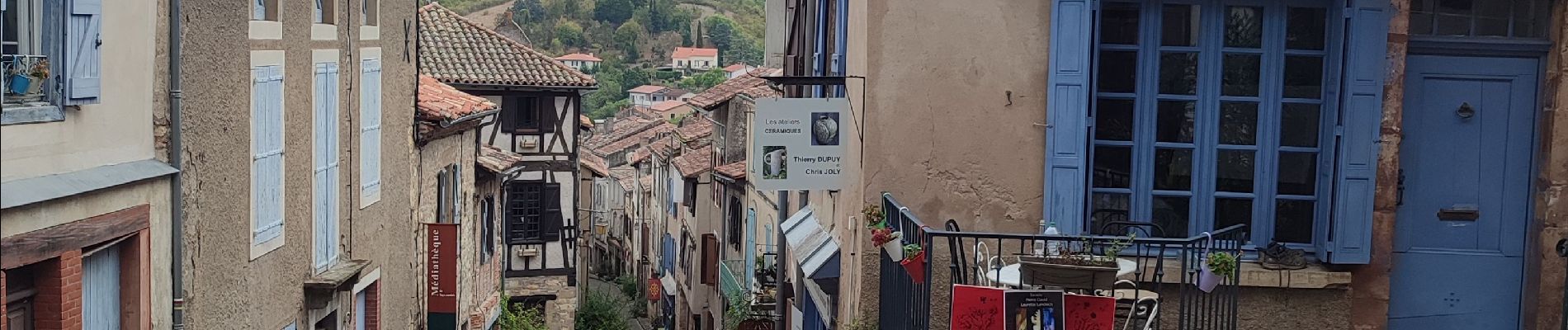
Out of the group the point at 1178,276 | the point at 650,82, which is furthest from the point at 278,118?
the point at 650,82

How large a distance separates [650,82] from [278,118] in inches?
4101

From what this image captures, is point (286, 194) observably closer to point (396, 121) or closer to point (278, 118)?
point (278, 118)

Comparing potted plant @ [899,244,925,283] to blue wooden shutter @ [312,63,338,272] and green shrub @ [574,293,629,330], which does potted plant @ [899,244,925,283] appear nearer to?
blue wooden shutter @ [312,63,338,272]

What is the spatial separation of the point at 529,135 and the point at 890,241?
19603mm

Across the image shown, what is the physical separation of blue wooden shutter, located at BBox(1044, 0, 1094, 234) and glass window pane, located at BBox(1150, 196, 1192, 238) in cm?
46

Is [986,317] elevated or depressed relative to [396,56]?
depressed

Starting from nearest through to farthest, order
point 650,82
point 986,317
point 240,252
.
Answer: point 986,317
point 240,252
point 650,82

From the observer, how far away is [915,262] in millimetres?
8555

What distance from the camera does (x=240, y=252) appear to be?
995 centimetres

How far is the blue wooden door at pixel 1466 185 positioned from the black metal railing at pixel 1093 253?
3.49 feet

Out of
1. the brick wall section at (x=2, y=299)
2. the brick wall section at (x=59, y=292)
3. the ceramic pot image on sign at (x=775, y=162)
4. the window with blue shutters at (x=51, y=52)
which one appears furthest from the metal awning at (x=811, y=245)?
the brick wall section at (x=2, y=299)

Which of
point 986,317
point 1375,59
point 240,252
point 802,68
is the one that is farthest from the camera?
point 802,68

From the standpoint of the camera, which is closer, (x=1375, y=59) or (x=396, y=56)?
(x=1375, y=59)

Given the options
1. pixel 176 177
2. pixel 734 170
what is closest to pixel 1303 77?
pixel 176 177
